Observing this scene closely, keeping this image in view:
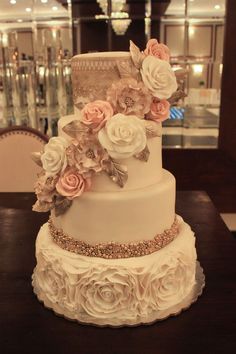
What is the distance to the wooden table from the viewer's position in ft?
3.19

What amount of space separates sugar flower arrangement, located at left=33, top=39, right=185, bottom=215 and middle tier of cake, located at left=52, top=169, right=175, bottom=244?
0.04m

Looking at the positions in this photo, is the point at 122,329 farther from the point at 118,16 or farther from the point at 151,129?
the point at 118,16

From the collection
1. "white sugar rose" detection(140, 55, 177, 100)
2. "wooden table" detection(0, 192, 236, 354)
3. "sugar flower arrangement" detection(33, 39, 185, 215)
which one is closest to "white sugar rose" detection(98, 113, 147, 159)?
"sugar flower arrangement" detection(33, 39, 185, 215)

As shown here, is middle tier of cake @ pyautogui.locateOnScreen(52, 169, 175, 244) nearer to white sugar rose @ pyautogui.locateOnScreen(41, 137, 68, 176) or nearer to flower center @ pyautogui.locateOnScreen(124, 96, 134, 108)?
white sugar rose @ pyautogui.locateOnScreen(41, 137, 68, 176)

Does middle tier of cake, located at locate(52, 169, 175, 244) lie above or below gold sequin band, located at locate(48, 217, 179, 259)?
above

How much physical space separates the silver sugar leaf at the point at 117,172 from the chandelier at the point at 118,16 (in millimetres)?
2478

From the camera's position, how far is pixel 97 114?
1.03m

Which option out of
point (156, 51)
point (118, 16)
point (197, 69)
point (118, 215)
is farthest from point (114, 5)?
point (118, 215)

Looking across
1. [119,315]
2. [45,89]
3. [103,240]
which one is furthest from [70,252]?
[45,89]

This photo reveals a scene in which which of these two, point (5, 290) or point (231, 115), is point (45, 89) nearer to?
point (231, 115)

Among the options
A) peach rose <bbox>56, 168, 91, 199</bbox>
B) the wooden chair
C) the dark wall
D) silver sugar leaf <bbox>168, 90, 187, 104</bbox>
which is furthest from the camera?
the dark wall

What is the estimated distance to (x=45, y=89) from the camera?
11.1 feet

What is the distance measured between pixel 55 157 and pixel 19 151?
147 cm

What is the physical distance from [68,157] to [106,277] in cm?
32
